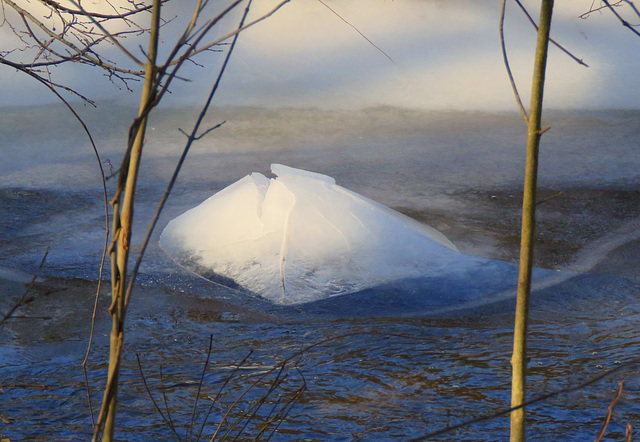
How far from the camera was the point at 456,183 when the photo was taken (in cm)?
620

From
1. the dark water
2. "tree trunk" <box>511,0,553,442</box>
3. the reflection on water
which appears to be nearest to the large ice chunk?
the dark water

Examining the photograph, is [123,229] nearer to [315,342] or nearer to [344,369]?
[344,369]

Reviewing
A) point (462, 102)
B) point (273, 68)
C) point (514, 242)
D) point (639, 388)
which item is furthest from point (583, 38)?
point (639, 388)

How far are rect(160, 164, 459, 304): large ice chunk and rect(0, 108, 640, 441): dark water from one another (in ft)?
0.41

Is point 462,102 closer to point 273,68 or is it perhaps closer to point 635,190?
point 273,68

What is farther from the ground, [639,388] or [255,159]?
→ [255,159]

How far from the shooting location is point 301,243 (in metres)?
4.24

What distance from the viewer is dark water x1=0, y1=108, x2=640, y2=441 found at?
9.50 ft

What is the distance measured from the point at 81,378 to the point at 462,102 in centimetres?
660

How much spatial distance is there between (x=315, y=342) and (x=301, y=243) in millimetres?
821

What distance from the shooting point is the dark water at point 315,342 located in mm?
2896

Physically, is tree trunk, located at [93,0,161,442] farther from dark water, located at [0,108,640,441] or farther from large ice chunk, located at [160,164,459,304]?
large ice chunk, located at [160,164,459,304]

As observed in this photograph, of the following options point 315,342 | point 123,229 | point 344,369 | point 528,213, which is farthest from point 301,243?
point 123,229

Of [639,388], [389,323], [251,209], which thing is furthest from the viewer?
[251,209]
